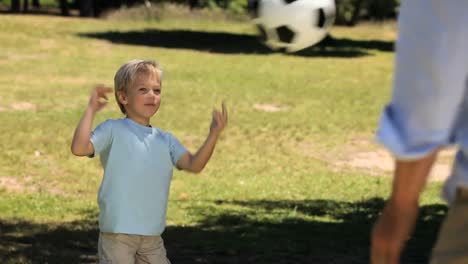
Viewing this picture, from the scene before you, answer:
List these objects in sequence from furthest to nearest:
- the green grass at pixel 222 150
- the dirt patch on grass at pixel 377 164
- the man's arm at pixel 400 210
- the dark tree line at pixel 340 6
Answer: the dark tree line at pixel 340 6, the dirt patch on grass at pixel 377 164, the green grass at pixel 222 150, the man's arm at pixel 400 210

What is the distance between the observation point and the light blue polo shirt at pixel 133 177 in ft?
13.8

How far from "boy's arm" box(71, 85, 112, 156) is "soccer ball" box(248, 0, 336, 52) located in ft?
2.91

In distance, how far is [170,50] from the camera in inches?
1046

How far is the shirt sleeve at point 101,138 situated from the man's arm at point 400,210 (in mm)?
2569

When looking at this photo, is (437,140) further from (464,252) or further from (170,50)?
(170,50)

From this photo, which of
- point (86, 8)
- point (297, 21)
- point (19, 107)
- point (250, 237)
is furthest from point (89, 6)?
point (297, 21)

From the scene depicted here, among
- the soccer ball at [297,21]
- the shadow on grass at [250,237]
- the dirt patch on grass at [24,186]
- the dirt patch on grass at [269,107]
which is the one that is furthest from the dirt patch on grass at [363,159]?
the soccer ball at [297,21]

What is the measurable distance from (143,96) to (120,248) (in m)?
0.65

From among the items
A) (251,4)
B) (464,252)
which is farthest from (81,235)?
(464,252)

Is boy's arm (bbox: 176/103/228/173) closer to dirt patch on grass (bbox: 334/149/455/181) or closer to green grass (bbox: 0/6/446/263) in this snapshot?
green grass (bbox: 0/6/446/263)

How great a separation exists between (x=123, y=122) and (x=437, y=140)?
2.82 metres

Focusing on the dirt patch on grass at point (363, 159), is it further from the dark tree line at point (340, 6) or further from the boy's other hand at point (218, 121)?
the dark tree line at point (340, 6)

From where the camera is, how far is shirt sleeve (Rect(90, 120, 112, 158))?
4.22 m

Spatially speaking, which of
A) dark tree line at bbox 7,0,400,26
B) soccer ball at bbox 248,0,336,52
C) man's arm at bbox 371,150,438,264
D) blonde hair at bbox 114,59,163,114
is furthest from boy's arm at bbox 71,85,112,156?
dark tree line at bbox 7,0,400,26
